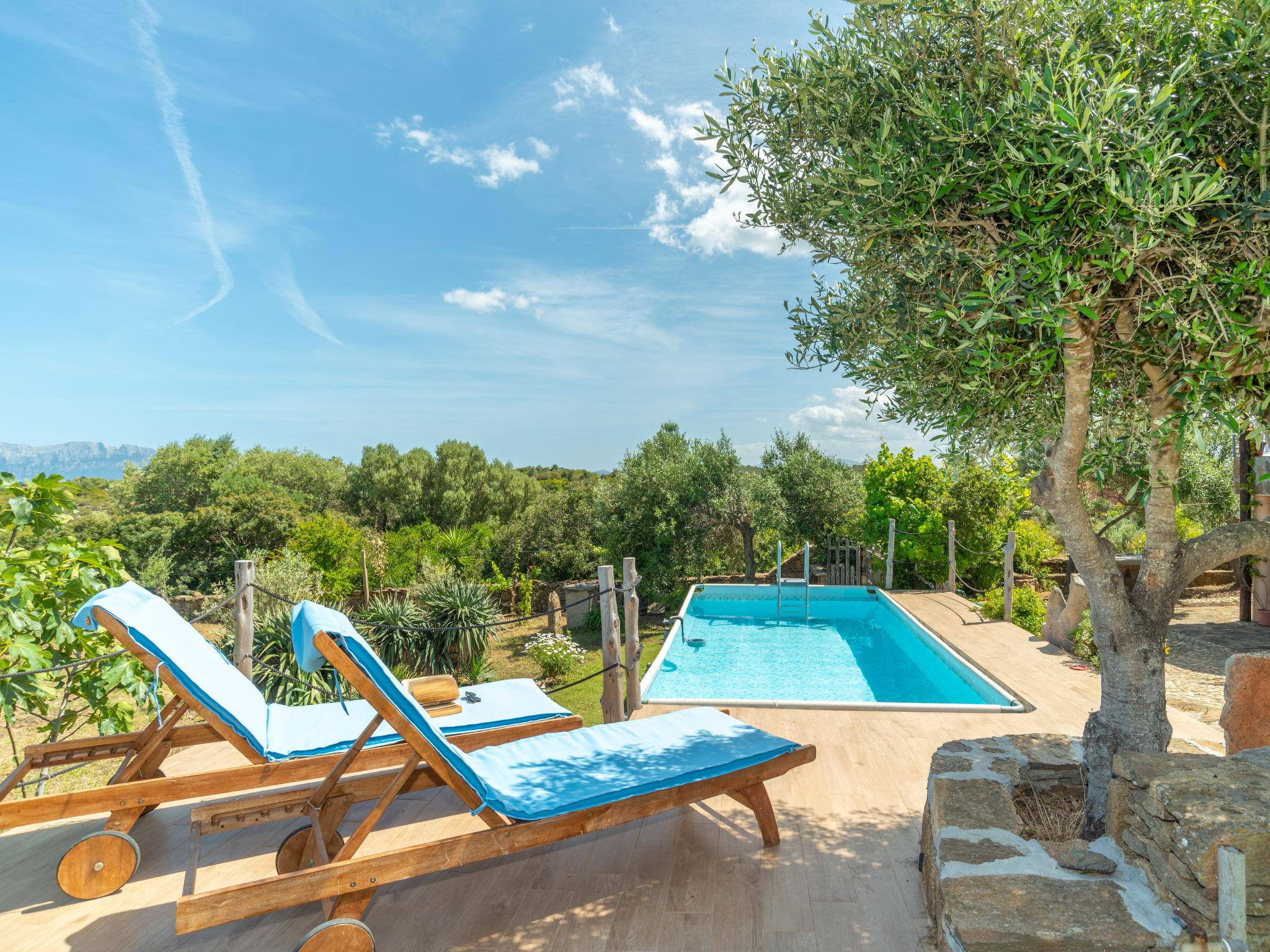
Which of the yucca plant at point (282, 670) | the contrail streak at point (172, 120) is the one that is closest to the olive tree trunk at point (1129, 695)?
the yucca plant at point (282, 670)

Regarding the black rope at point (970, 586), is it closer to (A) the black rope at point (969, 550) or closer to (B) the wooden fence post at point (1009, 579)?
(A) the black rope at point (969, 550)

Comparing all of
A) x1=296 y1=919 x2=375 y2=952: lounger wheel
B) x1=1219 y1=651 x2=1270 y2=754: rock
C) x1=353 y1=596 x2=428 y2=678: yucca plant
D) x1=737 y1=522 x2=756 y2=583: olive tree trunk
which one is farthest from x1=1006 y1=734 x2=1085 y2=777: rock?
x1=737 y1=522 x2=756 y2=583: olive tree trunk

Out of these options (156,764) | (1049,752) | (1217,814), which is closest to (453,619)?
(156,764)

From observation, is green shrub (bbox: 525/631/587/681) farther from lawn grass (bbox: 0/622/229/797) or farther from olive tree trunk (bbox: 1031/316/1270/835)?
olive tree trunk (bbox: 1031/316/1270/835)

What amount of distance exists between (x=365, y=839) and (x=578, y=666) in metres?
9.66

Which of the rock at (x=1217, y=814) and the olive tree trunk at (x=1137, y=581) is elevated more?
the olive tree trunk at (x=1137, y=581)

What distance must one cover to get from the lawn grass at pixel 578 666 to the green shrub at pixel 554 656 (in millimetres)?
142

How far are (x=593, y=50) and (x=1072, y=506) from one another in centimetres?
712

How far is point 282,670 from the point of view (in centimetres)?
729

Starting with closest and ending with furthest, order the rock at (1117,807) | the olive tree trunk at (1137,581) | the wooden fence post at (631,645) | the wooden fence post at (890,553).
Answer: the rock at (1117,807) → the olive tree trunk at (1137,581) → the wooden fence post at (631,645) → the wooden fence post at (890,553)

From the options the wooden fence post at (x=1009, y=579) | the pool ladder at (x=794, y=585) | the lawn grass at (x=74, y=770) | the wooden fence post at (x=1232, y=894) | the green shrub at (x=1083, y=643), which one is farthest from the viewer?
the pool ladder at (x=794, y=585)

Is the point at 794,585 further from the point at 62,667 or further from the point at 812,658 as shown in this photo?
the point at 62,667

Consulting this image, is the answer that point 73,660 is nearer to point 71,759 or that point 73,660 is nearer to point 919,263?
point 71,759

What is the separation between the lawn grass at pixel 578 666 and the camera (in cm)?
972
